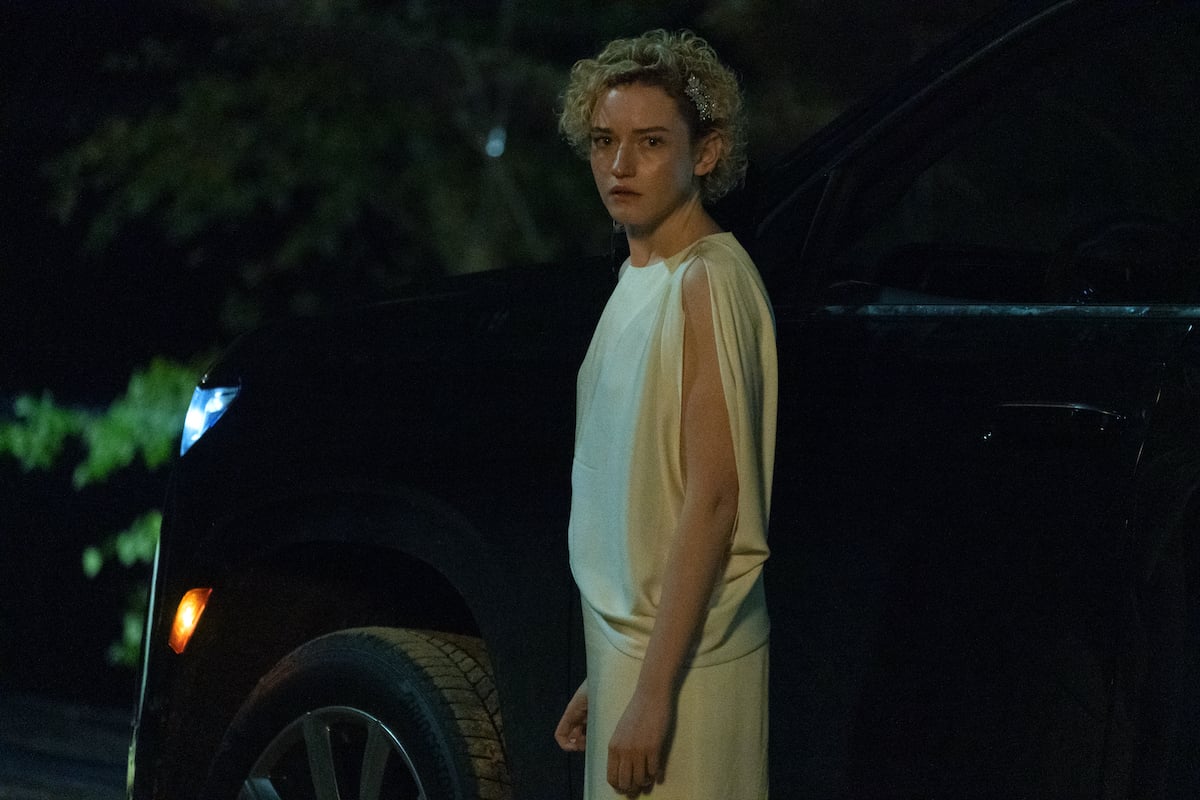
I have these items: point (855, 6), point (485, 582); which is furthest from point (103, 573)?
point (485, 582)

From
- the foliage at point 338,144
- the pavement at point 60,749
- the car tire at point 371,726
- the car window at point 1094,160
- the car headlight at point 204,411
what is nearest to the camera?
the car window at point 1094,160

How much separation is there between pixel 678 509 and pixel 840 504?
0.43 meters

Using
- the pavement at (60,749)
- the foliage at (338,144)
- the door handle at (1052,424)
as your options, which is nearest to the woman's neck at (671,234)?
the door handle at (1052,424)

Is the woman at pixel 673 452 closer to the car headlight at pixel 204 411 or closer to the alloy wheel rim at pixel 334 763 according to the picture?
the alloy wheel rim at pixel 334 763

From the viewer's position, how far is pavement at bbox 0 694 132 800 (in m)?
4.92

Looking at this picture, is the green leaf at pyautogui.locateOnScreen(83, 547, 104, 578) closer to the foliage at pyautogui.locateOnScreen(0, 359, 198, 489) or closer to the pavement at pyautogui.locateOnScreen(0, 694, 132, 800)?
the foliage at pyautogui.locateOnScreen(0, 359, 198, 489)

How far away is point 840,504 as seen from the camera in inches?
98.1

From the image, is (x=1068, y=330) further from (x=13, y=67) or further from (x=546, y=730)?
(x=13, y=67)

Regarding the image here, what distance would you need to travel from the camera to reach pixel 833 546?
2.50m

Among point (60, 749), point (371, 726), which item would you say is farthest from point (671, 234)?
point (60, 749)

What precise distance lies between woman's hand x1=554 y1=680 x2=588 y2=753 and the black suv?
0.30 m

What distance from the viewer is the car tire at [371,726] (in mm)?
2887

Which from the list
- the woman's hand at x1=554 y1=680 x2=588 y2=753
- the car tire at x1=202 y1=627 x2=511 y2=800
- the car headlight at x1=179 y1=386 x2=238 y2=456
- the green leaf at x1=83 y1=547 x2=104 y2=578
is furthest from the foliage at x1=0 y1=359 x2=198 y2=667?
the woman's hand at x1=554 y1=680 x2=588 y2=753

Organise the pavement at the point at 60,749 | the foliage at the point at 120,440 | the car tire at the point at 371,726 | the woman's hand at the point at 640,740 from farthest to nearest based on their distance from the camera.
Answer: the foliage at the point at 120,440, the pavement at the point at 60,749, the car tire at the point at 371,726, the woman's hand at the point at 640,740
